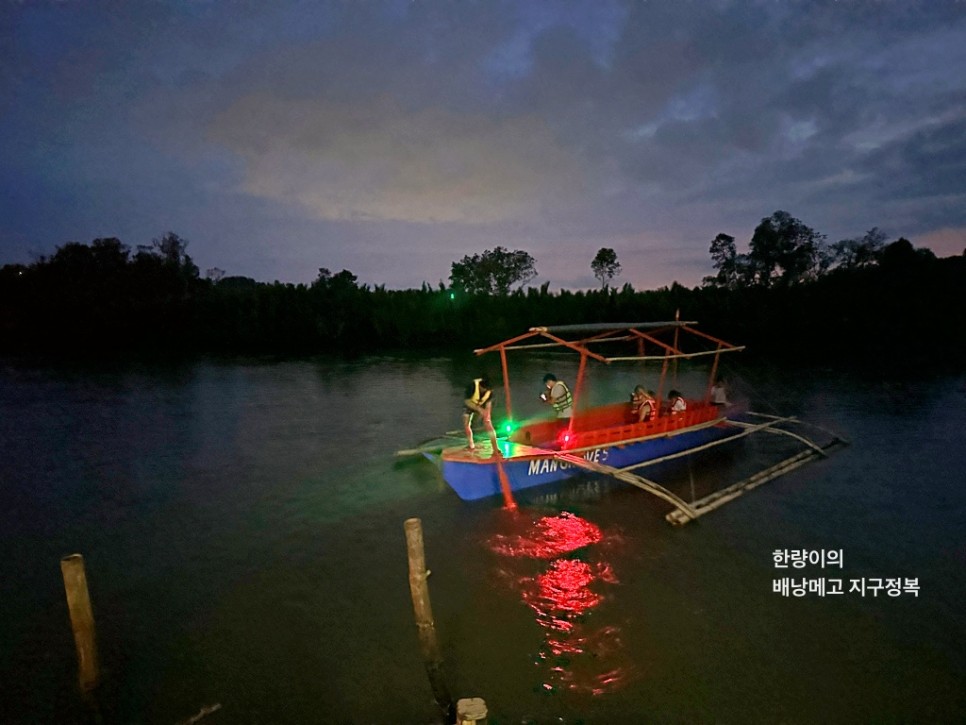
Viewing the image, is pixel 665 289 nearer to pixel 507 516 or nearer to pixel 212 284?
pixel 507 516

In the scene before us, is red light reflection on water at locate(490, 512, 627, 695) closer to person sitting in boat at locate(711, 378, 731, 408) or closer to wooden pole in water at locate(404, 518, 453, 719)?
wooden pole in water at locate(404, 518, 453, 719)

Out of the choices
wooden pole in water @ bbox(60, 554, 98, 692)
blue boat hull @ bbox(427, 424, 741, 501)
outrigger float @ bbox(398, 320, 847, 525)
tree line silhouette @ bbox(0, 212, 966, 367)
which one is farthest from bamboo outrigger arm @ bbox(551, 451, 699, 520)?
tree line silhouette @ bbox(0, 212, 966, 367)

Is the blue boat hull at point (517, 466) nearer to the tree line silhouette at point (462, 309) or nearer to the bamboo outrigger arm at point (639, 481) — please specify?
the bamboo outrigger arm at point (639, 481)

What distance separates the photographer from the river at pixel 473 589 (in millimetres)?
6266

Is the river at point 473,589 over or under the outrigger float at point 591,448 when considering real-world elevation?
under

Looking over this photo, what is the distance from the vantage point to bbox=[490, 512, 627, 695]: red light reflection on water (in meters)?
6.57

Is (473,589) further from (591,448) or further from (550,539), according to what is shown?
(591,448)

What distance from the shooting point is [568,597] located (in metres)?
8.16

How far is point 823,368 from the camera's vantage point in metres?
32.9

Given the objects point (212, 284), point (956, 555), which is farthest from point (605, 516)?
point (212, 284)

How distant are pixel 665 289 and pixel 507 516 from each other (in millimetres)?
36363

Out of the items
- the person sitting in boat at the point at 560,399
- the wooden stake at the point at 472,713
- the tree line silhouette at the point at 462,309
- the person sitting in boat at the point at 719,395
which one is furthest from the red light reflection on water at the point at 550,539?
the tree line silhouette at the point at 462,309

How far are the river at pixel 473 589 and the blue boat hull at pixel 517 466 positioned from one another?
511 millimetres

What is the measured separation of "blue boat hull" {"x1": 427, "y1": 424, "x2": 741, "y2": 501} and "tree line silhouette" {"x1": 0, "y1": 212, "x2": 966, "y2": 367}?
98.9 ft
